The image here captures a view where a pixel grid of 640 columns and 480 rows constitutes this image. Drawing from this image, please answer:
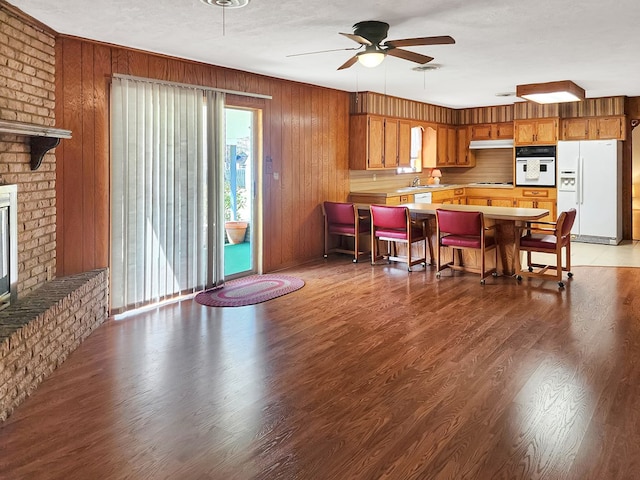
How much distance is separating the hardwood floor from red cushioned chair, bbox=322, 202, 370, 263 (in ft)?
7.68

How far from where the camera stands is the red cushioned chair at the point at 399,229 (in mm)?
6527

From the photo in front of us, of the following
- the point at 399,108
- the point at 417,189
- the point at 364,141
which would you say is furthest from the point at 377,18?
the point at 417,189

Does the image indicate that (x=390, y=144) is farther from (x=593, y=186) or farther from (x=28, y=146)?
(x=28, y=146)

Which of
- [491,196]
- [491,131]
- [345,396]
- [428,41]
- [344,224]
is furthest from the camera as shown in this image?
[491,131]

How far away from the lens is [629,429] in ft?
8.52

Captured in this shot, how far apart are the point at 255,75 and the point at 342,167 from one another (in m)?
2.19

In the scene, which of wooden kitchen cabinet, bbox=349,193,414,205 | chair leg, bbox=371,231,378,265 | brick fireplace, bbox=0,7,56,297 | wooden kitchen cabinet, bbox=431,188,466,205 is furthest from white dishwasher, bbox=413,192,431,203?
brick fireplace, bbox=0,7,56,297

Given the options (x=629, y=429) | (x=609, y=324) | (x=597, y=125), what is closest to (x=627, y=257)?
(x=597, y=125)

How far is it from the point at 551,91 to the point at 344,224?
323 cm

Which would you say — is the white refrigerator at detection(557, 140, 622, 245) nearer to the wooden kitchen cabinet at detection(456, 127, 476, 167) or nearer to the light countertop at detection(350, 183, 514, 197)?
the light countertop at detection(350, 183, 514, 197)

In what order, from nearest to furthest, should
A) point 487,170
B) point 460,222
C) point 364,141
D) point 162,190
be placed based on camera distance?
point 162,190 < point 460,222 < point 364,141 < point 487,170

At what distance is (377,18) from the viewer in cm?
388

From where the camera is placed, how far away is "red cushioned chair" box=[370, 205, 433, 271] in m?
6.53

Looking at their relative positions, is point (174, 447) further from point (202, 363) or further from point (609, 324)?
point (609, 324)
